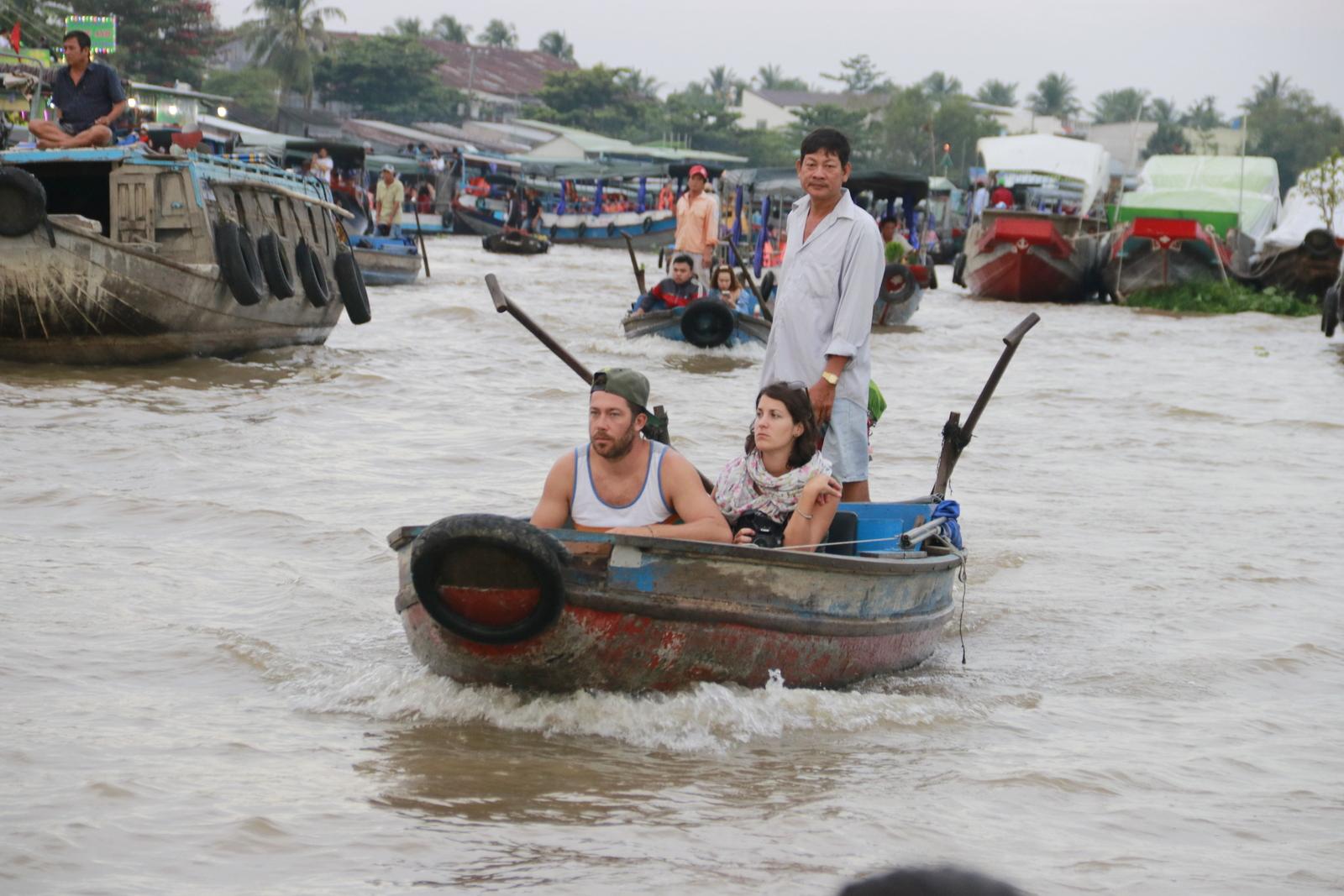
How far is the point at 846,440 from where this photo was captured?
5.89 metres

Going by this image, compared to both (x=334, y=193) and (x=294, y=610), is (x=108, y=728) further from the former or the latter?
(x=334, y=193)

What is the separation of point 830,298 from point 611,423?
112 centimetres

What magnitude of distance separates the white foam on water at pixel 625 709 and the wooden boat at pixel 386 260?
18244 mm

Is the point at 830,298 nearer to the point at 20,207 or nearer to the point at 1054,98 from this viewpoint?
the point at 20,207

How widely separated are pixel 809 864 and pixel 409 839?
102cm

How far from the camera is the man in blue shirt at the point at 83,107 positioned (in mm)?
11969

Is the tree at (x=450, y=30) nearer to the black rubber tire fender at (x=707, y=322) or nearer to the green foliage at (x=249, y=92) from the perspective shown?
the green foliage at (x=249, y=92)

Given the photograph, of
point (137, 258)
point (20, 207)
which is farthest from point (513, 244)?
point (20, 207)

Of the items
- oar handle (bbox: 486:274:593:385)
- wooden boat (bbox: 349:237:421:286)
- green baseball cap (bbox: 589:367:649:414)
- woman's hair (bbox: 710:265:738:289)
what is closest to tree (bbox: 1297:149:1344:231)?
wooden boat (bbox: 349:237:421:286)

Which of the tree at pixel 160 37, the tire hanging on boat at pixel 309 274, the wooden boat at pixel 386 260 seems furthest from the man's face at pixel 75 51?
the tree at pixel 160 37

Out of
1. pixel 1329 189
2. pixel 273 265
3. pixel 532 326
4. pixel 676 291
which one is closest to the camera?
pixel 532 326

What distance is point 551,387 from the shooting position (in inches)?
558

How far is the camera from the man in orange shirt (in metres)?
14.5

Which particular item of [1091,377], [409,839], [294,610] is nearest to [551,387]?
[1091,377]
